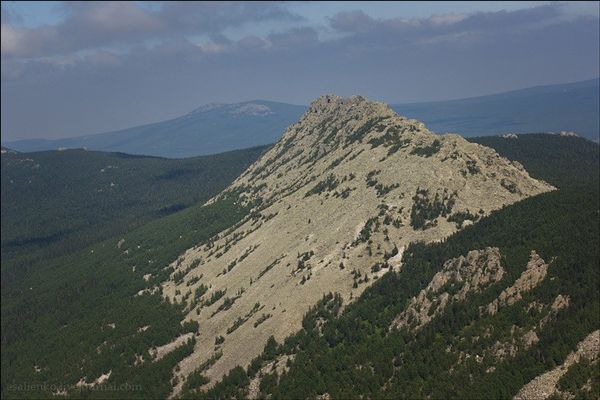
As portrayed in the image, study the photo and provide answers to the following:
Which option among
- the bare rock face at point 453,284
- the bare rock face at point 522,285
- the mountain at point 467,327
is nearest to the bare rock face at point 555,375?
the mountain at point 467,327

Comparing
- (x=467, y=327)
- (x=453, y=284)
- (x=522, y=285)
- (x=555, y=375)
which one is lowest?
(x=555, y=375)

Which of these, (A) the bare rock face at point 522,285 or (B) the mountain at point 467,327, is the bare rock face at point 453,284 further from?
(A) the bare rock face at point 522,285

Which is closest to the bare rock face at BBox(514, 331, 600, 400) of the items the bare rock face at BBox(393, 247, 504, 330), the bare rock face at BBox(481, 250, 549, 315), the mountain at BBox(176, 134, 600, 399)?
the mountain at BBox(176, 134, 600, 399)

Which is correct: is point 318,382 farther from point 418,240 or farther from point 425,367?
point 418,240

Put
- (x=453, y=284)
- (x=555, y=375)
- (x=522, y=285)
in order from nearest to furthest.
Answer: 1. (x=555, y=375)
2. (x=522, y=285)
3. (x=453, y=284)

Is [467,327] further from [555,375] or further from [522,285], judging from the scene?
[555,375]

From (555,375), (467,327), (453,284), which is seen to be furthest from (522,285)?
(555,375)
